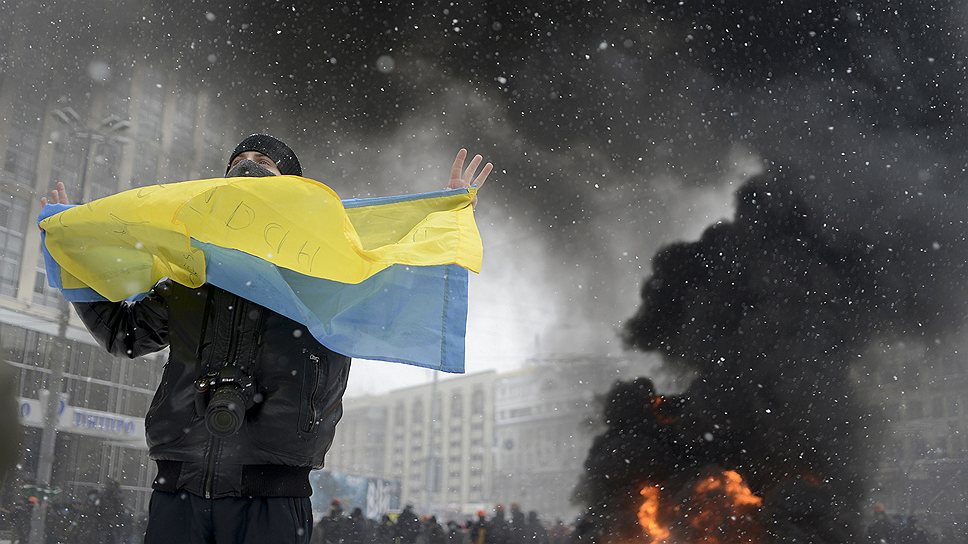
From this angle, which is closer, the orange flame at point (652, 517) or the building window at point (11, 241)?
the building window at point (11, 241)

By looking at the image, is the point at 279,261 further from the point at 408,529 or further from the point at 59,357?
the point at 408,529

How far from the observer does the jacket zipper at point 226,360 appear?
1.53 m

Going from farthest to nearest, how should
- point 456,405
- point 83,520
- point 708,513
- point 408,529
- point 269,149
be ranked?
1. point 456,405
2. point 408,529
3. point 708,513
4. point 83,520
5. point 269,149

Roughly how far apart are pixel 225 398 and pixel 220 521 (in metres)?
0.25

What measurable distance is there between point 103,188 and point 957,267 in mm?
15868

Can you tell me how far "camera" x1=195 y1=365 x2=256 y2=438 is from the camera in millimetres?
1457

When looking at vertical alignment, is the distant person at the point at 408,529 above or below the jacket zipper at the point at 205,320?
below

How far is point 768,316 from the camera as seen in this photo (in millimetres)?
17156

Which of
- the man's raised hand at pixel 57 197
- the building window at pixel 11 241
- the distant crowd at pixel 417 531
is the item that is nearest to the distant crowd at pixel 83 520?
the building window at pixel 11 241

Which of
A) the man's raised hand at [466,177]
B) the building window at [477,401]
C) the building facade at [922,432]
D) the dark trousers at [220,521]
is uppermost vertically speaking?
the building window at [477,401]

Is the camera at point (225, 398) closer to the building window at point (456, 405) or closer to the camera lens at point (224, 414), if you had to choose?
the camera lens at point (224, 414)

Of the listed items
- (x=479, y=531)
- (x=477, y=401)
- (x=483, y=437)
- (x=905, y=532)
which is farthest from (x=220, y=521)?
(x=477, y=401)

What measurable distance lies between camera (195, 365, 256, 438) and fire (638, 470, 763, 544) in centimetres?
1422

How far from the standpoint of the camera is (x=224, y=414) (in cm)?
145
